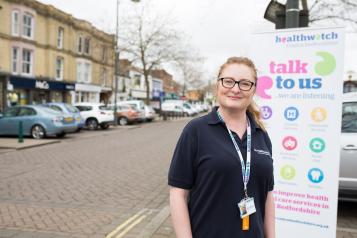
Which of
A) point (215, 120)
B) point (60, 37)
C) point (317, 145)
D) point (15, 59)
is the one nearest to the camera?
point (215, 120)

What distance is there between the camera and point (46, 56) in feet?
104

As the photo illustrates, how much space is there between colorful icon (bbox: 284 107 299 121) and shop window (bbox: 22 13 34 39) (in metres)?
28.4

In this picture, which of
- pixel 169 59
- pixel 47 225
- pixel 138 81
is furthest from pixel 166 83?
pixel 47 225

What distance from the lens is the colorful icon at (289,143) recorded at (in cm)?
386

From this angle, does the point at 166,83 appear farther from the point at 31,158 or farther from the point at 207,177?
the point at 207,177

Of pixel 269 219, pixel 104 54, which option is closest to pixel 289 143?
pixel 269 219

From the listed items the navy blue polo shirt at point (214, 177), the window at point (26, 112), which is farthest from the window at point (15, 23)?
the navy blue polo shirt at point (214, 177)

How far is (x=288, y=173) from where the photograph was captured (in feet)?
12.8

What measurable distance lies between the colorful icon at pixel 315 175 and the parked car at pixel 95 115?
20.3m

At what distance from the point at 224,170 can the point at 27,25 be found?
3037cm

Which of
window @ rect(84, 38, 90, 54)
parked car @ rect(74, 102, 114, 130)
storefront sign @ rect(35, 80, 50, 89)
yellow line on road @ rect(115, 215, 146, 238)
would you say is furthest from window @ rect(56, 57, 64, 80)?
yellow line on road @ rect(115, 215, 146, 238)

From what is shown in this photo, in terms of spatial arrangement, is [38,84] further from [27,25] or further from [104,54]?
[104,54]

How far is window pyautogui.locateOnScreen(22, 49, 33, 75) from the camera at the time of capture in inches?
1130

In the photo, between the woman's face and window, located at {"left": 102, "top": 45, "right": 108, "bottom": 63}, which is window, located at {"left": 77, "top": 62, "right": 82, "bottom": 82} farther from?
the woman's face
